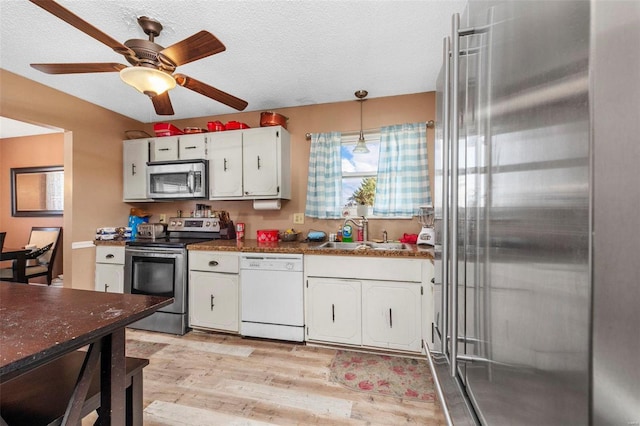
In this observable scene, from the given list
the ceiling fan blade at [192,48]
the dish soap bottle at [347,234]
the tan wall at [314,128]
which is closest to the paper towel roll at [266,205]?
the tan wall at [314,128]

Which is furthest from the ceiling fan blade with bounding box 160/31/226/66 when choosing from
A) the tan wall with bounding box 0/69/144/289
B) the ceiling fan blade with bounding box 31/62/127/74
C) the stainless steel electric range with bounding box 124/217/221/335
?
the tan wall with bounding box 0/69/144/289

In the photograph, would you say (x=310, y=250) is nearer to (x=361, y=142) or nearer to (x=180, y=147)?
(x=361, y=142)

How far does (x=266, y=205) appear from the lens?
3.12 metres

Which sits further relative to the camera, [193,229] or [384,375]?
[193,229]

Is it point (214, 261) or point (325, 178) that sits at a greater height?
point (325, 178)

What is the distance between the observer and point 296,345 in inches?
98.7

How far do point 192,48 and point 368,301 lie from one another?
2.14 m

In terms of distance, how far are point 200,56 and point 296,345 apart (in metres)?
2.33

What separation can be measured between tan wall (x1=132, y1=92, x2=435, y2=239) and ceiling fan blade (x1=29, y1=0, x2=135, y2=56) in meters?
1.86

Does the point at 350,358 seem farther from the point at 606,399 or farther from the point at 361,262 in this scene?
the point at 606,399

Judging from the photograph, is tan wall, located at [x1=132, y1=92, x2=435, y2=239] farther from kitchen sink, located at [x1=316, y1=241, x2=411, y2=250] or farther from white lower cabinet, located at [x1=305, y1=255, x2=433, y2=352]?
white lower cabinet, located at [x1=305, y1=255, x2=433, y2=352]

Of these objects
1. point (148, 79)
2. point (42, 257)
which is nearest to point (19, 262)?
point (42, 257)

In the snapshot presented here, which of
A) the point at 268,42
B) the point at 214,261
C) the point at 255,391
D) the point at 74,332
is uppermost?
the point at 268,42

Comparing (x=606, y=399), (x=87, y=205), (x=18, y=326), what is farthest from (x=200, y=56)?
(x=87, y=205)
